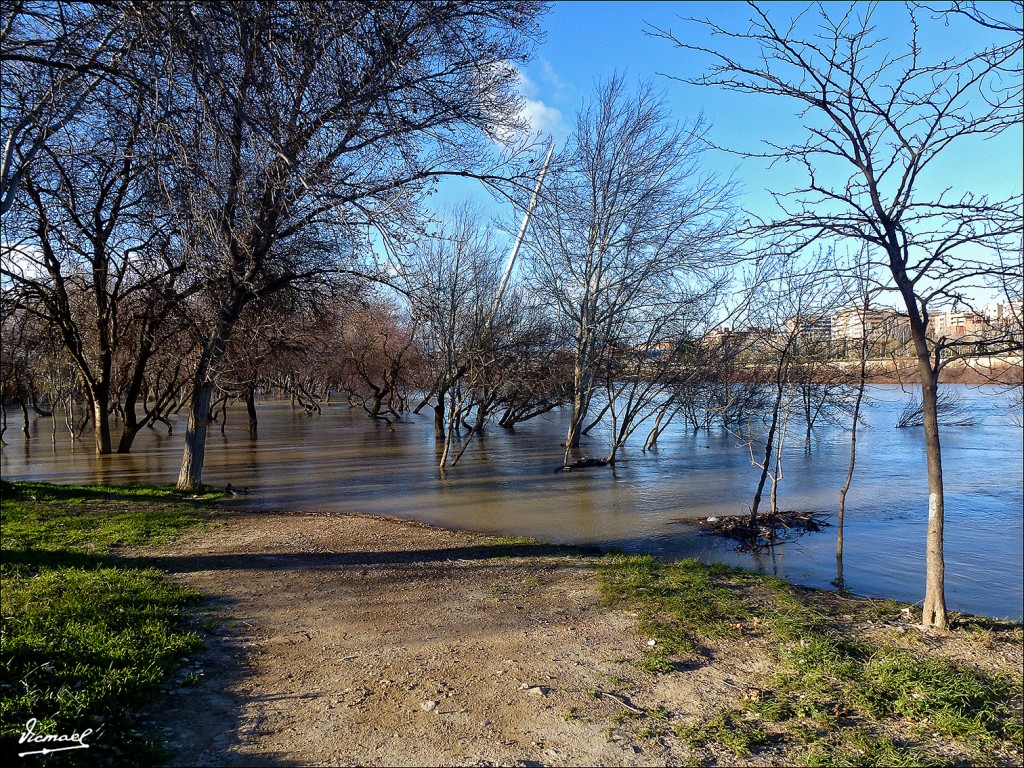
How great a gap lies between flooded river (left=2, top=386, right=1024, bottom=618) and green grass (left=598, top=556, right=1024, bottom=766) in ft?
8.23

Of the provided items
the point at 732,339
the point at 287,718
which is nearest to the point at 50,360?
the point at 732,339

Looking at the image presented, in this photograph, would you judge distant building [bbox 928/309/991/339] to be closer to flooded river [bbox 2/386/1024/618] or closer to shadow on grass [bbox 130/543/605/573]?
flooded river [bbox 2/386/1024/618]

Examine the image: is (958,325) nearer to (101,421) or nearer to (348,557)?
(348,557)

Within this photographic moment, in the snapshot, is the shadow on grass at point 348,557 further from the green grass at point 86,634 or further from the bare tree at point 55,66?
the bare tree at point 55,66

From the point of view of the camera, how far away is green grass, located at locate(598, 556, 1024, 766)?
3.37 meters

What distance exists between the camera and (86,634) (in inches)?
171

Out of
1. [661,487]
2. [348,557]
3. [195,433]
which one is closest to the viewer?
[348,557]

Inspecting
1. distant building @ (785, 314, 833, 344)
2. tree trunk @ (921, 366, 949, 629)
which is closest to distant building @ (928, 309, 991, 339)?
tree trunk @ (921, 366, 949, 629)

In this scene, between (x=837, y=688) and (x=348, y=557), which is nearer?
(x=837, y=688)

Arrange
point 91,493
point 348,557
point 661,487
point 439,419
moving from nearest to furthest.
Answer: point 348,557 < point 91,493 < point 661,487 < point 439,419

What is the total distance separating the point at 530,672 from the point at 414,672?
2.38 feet

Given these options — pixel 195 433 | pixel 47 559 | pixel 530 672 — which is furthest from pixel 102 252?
pixel 530 672

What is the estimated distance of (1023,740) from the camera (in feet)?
11.3

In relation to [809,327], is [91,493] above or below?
below
